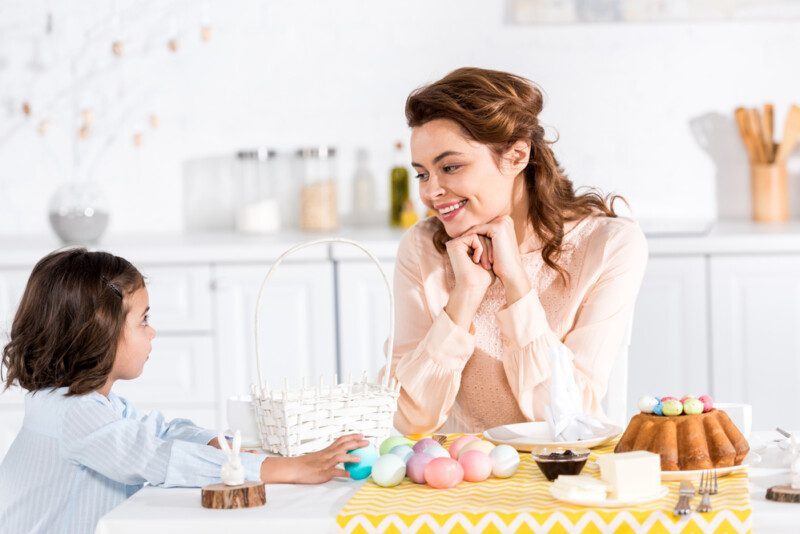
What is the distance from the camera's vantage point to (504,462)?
Result: 1.62 m

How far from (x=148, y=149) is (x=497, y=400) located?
7.63ft

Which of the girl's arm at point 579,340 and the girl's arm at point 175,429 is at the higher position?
the girl's arm at point 579,340

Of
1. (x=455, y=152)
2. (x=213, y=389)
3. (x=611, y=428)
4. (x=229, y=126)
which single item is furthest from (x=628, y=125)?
(x=611, y=428)

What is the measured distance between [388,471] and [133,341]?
56 centimetres

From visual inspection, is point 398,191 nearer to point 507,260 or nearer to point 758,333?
point 758,333

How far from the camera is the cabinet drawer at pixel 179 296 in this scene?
3.67m

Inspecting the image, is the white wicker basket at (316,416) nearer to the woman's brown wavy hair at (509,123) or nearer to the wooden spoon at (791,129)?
the woman's brown wavy hair at (509,123)

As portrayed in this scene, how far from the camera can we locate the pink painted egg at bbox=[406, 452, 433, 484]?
1.60 metres

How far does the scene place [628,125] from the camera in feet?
13.6

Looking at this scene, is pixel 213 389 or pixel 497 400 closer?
pixel 497 400

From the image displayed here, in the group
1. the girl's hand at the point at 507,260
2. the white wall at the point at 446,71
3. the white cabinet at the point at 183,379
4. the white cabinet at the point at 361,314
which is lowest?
the white cabinet at the point at 183,379

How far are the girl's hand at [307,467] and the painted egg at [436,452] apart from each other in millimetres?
94

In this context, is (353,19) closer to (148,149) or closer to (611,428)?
(148,149)

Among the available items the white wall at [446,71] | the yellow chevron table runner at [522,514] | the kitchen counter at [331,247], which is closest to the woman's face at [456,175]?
the yellow chevron table runner at [522,514]
